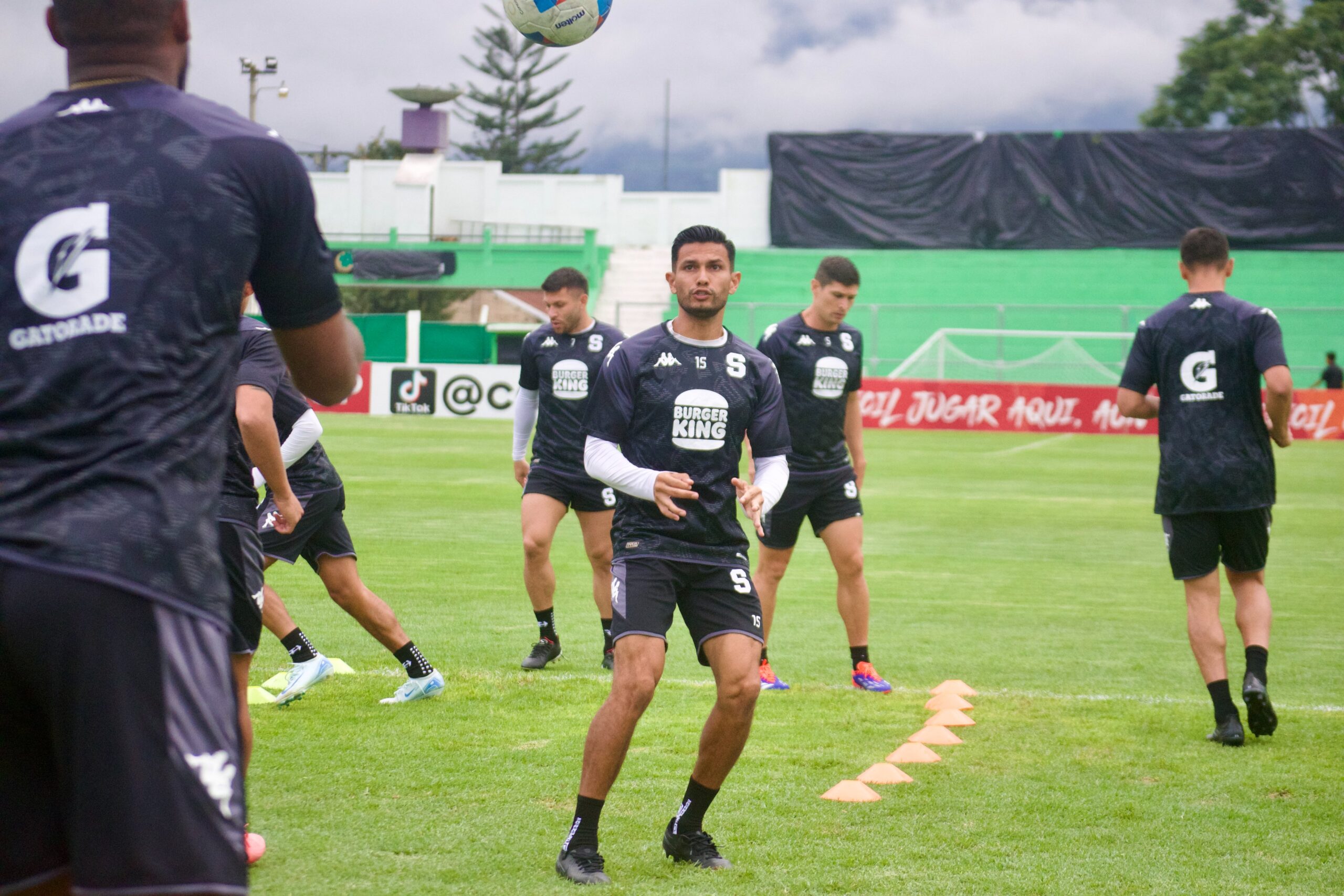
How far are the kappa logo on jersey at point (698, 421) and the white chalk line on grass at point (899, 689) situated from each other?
325cm

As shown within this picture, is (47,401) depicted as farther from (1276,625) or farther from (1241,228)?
(1241,228)

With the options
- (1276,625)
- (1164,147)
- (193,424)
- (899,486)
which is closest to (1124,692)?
(1276,625)

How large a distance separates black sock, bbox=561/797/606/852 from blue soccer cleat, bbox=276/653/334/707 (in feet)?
9.51

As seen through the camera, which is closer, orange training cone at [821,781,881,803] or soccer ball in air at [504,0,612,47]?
orange training cone at [821,781,881,803]

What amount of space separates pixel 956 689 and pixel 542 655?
252 cm

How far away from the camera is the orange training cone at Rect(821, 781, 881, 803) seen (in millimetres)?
5566

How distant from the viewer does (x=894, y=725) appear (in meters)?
7.00

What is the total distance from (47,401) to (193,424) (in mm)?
219

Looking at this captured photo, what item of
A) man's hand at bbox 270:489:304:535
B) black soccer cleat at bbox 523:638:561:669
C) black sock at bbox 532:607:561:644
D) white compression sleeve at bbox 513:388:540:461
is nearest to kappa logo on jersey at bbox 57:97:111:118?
man's hand at bbox 270:489:304:535

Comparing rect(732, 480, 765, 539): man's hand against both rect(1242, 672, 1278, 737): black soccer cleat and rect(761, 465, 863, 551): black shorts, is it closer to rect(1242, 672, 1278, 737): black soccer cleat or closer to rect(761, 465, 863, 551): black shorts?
rect(1242, 672, 1278, 737): black soccer cleat

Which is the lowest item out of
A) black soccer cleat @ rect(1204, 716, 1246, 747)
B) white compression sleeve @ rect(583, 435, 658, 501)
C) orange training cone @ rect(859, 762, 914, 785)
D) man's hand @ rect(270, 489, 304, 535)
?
orange training cone @ rect(859, 762, 914, 785)

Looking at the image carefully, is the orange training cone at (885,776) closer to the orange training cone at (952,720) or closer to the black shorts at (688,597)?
the orange training cone at (952,720)

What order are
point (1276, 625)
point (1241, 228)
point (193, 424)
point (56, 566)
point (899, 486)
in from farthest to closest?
point (1241, 228), point (899, 486), point (1276, 625), point (193, 424), point (56, 566)

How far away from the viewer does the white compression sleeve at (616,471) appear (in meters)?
4.81
